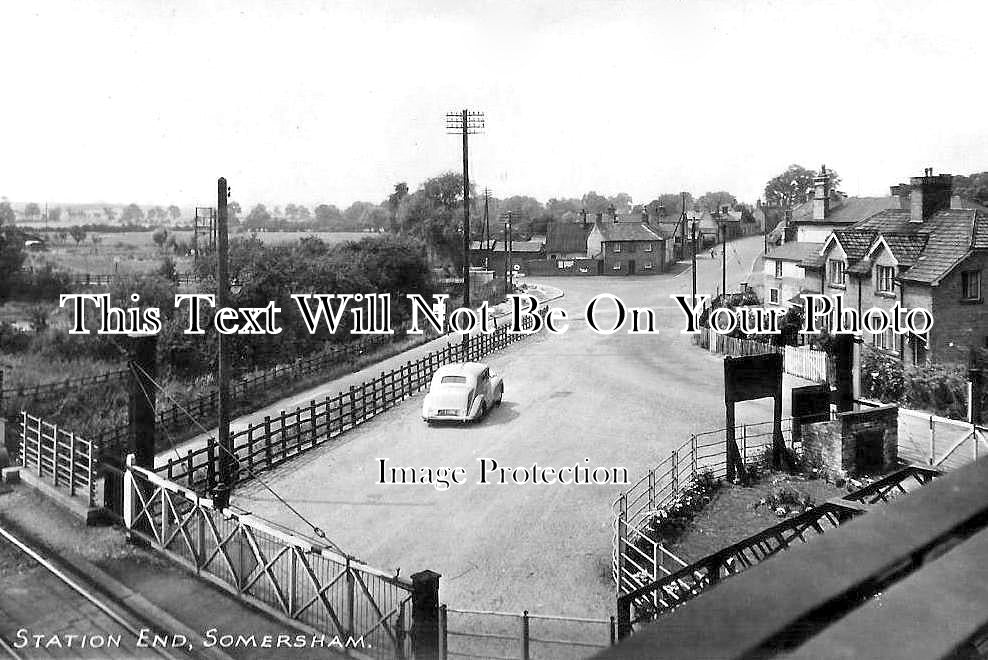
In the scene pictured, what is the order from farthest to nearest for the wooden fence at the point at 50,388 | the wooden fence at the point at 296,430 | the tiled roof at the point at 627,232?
the tiled roof at the point at 627,232 < the wooden fence at the point at 50,388 < the wooden fence at the point at 296,430

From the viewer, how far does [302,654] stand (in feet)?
25.4

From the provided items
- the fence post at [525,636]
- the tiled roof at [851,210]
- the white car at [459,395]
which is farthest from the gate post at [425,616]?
the tiled roof at [851,210]

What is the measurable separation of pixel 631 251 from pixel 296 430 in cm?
5717

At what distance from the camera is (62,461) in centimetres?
1379

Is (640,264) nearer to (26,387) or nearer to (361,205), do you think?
(26,387)

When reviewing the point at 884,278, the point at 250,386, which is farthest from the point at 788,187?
the point at 250,386

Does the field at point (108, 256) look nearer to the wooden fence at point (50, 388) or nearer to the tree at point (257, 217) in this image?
the wooden fence at point (50, 388)

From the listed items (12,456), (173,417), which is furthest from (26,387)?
(12,456)

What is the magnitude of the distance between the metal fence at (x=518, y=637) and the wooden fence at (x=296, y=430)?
20.2 feet

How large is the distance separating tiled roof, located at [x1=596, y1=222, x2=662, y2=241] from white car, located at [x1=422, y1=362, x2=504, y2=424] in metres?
53.8

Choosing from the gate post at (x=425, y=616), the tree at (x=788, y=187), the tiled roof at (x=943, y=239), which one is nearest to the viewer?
the gate post at (x=425, y=616)

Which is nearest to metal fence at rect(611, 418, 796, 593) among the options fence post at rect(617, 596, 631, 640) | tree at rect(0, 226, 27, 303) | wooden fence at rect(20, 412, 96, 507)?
fence post at rect(617, 596, 631, 640)

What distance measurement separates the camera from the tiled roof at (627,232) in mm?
72188

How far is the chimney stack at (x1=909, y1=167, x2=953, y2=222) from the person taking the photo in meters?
29.9
